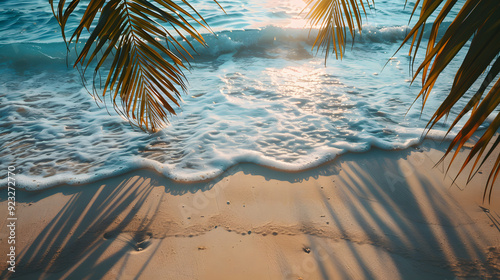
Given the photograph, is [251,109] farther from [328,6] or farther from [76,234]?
[76,234]

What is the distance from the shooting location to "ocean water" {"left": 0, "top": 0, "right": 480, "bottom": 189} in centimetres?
295

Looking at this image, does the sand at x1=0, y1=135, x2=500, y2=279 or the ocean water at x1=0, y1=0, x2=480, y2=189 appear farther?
the ocean water at x1=0, y1=0, x2=480, y2=189

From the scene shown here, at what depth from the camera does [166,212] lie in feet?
7.67

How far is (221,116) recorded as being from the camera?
3779 millimetres

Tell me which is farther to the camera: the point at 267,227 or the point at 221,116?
the point at 221,116

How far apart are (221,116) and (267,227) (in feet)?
6.36

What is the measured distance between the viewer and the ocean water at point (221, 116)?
9.66 ft

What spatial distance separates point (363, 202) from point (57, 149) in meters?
3.16

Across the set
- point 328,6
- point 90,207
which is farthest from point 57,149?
point 328,6

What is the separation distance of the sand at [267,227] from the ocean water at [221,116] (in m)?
0.27

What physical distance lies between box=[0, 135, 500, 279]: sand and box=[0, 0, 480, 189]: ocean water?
0.27 meters

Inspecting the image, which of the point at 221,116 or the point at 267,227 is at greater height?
the point at 221,116

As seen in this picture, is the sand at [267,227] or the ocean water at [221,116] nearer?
the sand at [267,227]

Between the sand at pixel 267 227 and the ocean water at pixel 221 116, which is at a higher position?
the ocean water at pixel 221 116
